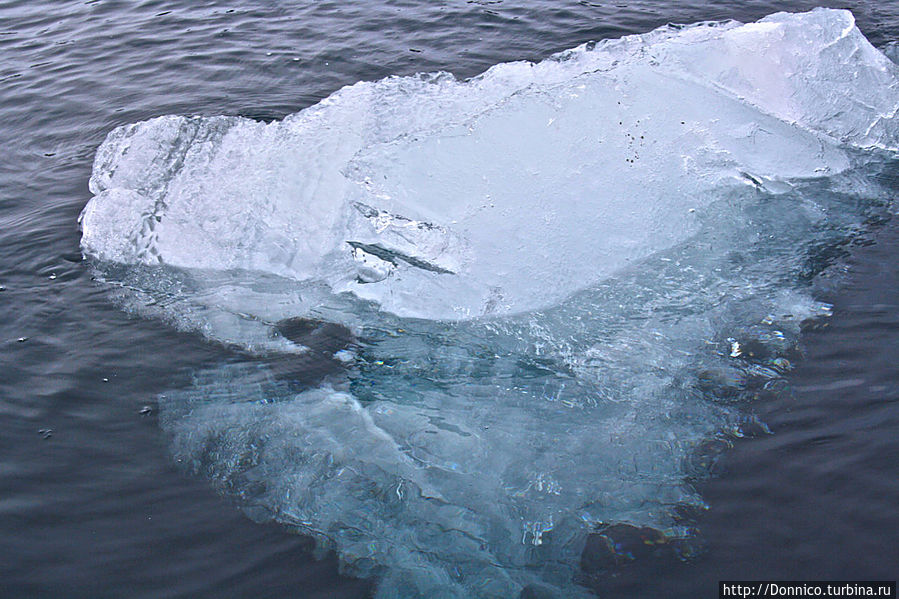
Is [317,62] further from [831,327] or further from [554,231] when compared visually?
[831,327]

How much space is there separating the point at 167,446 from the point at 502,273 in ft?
8.38

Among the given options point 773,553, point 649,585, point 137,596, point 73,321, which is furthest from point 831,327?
point 73,321

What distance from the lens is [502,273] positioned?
18.0 ft

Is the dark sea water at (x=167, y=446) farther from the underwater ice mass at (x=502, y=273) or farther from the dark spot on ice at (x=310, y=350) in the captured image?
the dark spot on ice at (x=310, y=350)

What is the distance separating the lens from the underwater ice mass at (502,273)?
14.2 feet

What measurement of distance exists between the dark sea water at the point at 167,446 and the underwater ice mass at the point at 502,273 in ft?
0.62

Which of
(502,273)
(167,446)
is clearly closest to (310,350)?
(167,446)

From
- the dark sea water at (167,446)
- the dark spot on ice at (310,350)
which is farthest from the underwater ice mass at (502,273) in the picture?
the dark sea water at (167,446)

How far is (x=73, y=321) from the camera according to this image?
569cm

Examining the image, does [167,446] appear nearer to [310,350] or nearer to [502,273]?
[310,350]

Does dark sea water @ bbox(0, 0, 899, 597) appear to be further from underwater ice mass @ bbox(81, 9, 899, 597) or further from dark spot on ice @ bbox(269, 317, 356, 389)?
dark spot on ice @ bbox(269, 317, 356, 389)

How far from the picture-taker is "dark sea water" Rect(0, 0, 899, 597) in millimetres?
3850

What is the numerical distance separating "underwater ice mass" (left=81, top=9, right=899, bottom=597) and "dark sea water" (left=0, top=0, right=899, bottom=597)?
188 millimetres

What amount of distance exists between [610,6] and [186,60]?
19.3ft
